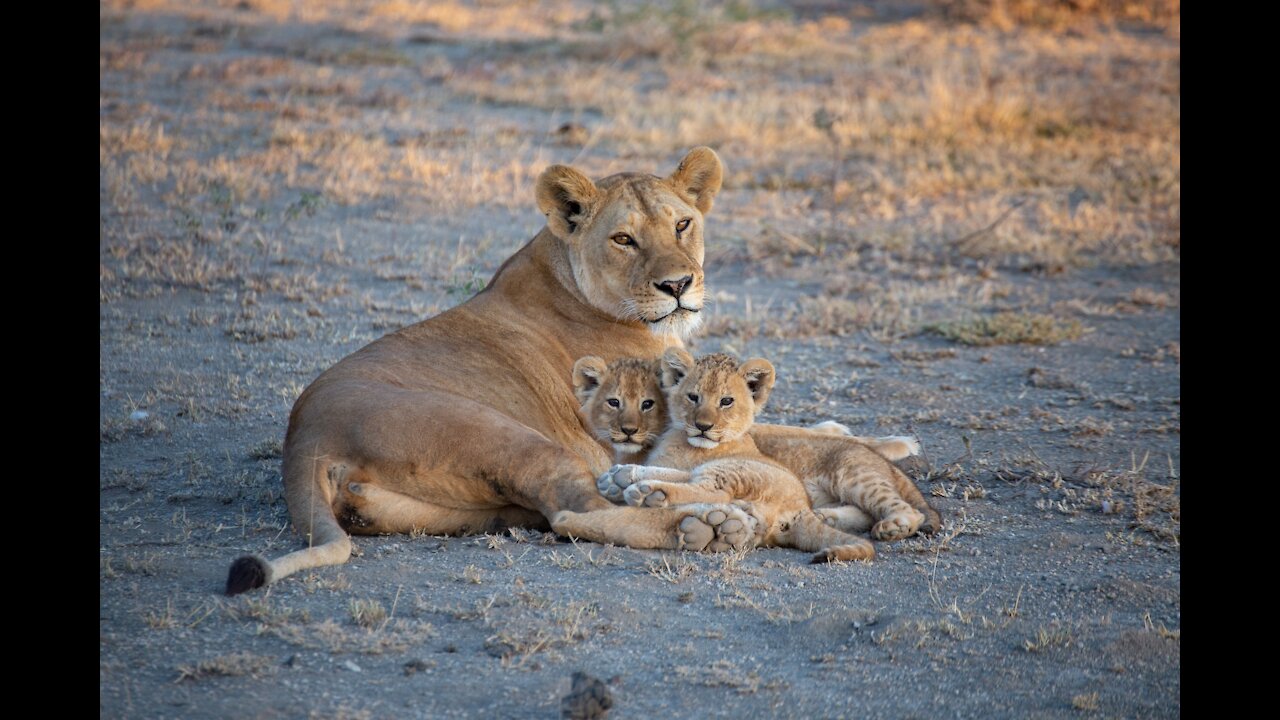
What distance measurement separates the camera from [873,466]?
575 cm

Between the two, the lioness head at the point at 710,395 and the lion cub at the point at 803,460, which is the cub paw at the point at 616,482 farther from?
the lioness head at the point at 710,395

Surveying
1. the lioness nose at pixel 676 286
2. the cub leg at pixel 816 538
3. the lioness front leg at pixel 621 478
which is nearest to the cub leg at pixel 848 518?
the cub leg at pixel 816 538

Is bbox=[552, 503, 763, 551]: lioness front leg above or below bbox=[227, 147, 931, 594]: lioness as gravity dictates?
below

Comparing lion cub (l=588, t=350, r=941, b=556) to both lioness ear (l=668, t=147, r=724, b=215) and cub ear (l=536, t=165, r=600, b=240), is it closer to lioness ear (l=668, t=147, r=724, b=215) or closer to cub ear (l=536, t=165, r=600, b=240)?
cub ear (l=536, t=165, r=600, b=240)

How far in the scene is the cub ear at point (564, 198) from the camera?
6160 millimetres

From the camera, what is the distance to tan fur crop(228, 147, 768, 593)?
4977 mm

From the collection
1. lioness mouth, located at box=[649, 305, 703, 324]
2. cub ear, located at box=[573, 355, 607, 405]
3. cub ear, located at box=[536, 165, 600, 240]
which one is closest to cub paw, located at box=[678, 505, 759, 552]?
cub ear, located at box=[573, 355, 607, 405]

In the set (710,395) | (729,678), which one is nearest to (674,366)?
(710,395)

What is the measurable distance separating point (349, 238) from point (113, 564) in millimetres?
6666

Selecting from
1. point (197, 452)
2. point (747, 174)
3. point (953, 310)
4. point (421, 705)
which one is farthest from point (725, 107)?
point (421, 705)

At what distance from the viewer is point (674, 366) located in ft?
18.4

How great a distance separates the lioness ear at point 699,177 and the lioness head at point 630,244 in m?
0.09

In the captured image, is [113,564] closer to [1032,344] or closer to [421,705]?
[421,705]

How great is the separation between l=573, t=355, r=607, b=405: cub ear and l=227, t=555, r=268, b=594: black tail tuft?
72.8 inches
